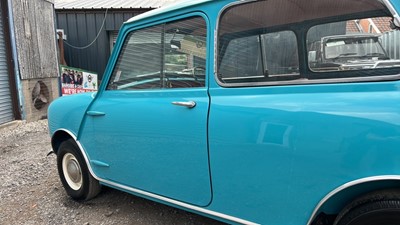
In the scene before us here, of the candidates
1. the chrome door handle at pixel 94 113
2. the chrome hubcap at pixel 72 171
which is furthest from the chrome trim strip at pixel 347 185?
the chrome hubcap at pixel 72 171

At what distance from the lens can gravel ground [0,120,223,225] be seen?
315 centimetres

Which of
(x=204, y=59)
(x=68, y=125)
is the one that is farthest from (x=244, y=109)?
(x=68, y=125)

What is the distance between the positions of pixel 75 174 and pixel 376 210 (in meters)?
2.82

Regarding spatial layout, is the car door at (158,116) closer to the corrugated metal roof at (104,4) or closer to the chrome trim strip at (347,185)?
the chrome trim strip at (347,185)

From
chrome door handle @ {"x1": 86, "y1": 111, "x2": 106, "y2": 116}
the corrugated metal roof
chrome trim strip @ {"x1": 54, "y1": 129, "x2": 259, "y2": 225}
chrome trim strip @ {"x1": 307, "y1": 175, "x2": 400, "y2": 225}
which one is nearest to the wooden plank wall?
the corrugated metal roof

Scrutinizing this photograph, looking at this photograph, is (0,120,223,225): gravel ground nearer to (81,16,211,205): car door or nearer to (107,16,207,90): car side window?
(81,16,211,205): car door

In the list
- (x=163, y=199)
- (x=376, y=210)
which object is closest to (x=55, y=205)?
(x=163, y=199)

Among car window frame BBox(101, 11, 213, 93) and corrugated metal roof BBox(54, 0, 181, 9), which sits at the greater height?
corrugated metal roof BBox(54, 0, 181, 9)

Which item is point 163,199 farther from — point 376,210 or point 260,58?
point 376,210

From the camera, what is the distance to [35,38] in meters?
8.23

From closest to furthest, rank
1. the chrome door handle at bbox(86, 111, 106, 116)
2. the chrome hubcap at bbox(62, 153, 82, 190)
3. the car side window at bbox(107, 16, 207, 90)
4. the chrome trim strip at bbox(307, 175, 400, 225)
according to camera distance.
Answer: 1. the chrome trim strip at bbox(307, 175, 400, 225)
2. the car side window at bbox(107, 16, 207, 90)
3. the chrome door handle at bbox(86, 111, 106, 116)
4. the chrome hubcap at bbox(62, 153, 82, 190)

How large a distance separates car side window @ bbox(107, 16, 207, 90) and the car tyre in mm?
864

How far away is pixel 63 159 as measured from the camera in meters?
3.54

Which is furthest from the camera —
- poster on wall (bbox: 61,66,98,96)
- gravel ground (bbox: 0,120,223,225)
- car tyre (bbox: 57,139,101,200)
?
poster on wall (bbox: 61,66,98,96)
